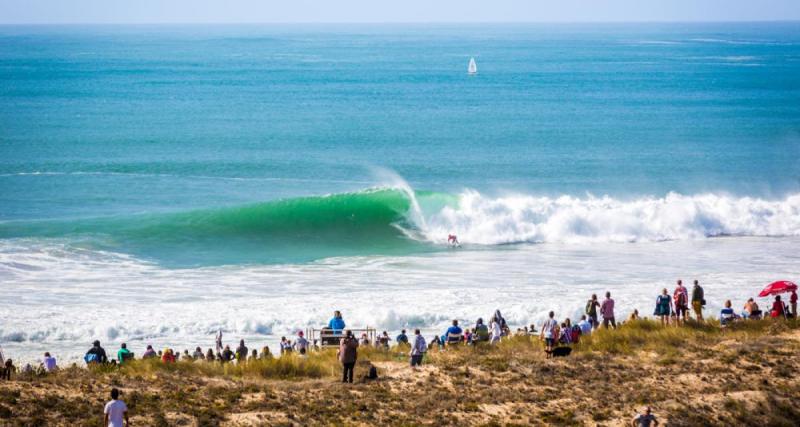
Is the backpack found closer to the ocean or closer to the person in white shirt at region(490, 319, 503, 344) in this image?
the person in white shirt at region(490, 319, 503, 344)

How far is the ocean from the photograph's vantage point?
25.3 meters

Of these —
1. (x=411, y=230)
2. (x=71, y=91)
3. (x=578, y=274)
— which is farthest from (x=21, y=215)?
(x=71, y=91)

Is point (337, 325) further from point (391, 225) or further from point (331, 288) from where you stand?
point (391, 225)

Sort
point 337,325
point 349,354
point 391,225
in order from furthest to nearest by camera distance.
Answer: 1. point 391,225
2. point 337,325
3. point 349,354

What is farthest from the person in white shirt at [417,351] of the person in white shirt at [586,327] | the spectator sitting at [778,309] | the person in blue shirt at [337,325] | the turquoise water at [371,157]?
the turquoise water at [371,157]

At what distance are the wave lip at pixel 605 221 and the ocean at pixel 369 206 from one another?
4.2 inches

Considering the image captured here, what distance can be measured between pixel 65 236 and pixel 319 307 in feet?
38.9

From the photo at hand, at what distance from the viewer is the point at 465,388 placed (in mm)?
14992

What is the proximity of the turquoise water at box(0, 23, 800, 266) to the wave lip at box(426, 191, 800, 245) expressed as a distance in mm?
97

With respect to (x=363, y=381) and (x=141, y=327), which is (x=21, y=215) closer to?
(x=141, y=327)

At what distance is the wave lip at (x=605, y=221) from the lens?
35.2 m

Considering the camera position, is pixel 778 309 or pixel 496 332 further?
pixel 778 309

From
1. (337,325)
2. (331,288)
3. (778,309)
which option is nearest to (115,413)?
(337,325)

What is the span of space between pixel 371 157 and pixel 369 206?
13.4 m
